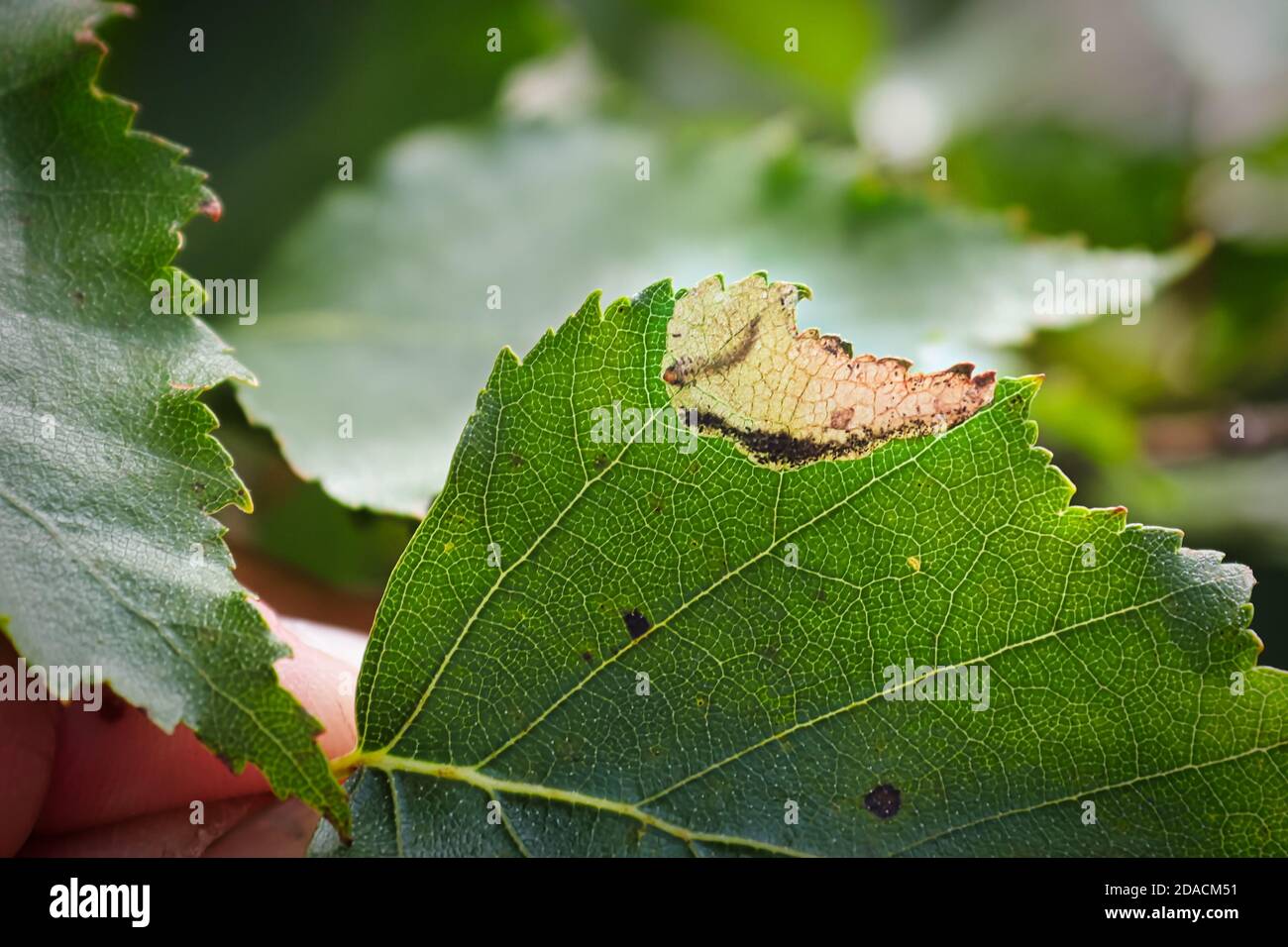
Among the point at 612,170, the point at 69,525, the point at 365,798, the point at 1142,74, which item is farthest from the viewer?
the point at 1142,74

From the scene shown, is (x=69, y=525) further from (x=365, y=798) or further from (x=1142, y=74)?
(x=1142, y=74)

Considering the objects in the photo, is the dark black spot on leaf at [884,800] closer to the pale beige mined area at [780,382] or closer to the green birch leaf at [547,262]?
the pale beige mined area at [780,382]

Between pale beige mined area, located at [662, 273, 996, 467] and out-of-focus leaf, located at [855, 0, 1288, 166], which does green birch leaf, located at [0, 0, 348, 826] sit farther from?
out-of-focus leaf, located at [855, 0, 1288, 166]

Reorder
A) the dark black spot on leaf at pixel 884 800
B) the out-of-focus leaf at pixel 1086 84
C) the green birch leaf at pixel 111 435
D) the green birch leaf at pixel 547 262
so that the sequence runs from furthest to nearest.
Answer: the out-of-focus leaf at pixel 1086 84 < the green birch leaf at pixel 547 262 < the dark black spot on leaf at pixel 884 800 < the green birch leaf at pixel 111 435

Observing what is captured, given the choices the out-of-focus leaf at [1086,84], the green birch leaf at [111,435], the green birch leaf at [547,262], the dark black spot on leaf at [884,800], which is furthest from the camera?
the out-of-focus leaf at [1086,84]

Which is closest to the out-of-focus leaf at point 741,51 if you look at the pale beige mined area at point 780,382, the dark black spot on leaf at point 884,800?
the pale beige mined area at point 780,382

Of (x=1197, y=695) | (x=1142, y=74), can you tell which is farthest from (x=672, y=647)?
(x=1142, y=74)
